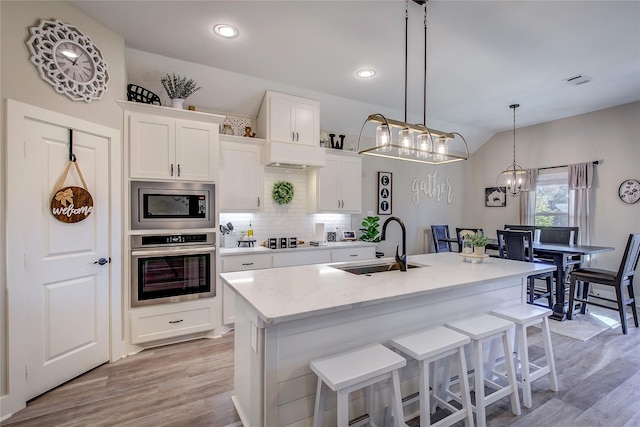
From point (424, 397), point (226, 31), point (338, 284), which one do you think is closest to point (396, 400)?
point (424, 397)

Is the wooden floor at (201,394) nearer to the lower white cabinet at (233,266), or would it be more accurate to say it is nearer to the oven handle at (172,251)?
the lower white cabinet at (233,266)

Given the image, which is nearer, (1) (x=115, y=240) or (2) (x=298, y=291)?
(2) (x=298, y=291)

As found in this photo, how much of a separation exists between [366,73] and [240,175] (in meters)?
2.01

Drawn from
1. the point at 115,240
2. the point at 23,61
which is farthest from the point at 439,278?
the point at 23,61

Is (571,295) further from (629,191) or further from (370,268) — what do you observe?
(370,268)

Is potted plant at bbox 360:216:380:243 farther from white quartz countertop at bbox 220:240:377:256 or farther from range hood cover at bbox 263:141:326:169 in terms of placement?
range hood cover at bbox 263:141:326:169

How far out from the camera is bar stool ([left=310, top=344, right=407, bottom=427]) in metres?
1.43

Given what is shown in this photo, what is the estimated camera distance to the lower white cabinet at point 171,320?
117 inches

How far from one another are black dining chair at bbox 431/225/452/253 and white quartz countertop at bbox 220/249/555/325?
3.11 meters

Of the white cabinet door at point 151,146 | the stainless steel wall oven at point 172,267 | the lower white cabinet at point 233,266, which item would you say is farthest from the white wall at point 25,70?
the lower white cabinet at point 233,266

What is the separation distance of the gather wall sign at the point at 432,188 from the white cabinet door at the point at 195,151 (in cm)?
400

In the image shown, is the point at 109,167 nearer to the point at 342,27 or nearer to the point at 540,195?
the point at 342,27

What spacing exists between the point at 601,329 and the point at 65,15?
632cm

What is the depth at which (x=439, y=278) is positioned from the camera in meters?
2.17
